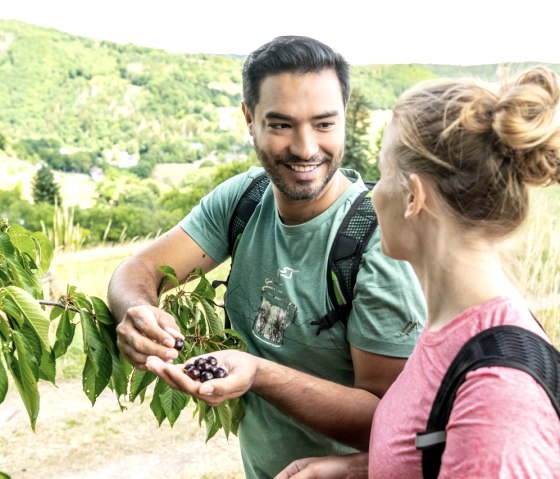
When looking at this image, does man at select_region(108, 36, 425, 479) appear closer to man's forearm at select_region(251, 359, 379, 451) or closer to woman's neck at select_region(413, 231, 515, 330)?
man's forearm at select_region(251, 359, 379, 451)

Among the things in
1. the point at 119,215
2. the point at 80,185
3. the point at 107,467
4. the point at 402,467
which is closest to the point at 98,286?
the point at 107,467

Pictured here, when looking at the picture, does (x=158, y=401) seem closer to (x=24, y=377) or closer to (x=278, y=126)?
(x=24, y=377)

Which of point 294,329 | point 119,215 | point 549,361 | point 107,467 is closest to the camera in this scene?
point 549,361

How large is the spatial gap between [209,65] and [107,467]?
24.6 meters

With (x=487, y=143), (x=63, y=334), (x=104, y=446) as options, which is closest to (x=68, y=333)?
(x=63, y=334)

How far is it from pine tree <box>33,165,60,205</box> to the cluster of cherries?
18.1m

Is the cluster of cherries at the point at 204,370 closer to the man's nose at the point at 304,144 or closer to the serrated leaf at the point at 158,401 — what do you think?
the serrated leaf at the point at 158,401

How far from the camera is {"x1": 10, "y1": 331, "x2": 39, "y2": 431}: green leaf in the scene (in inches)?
61.6

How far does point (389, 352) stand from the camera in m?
1.66

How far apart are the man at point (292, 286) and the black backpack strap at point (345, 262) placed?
0.02 meters

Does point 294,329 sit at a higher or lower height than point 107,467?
higher

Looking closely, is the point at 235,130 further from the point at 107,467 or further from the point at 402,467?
the point at 402,467

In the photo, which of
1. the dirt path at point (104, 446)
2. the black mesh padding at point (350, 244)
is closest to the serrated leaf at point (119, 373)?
the black mesh padding at point (350, 244)

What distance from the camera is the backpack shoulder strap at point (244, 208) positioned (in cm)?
204
